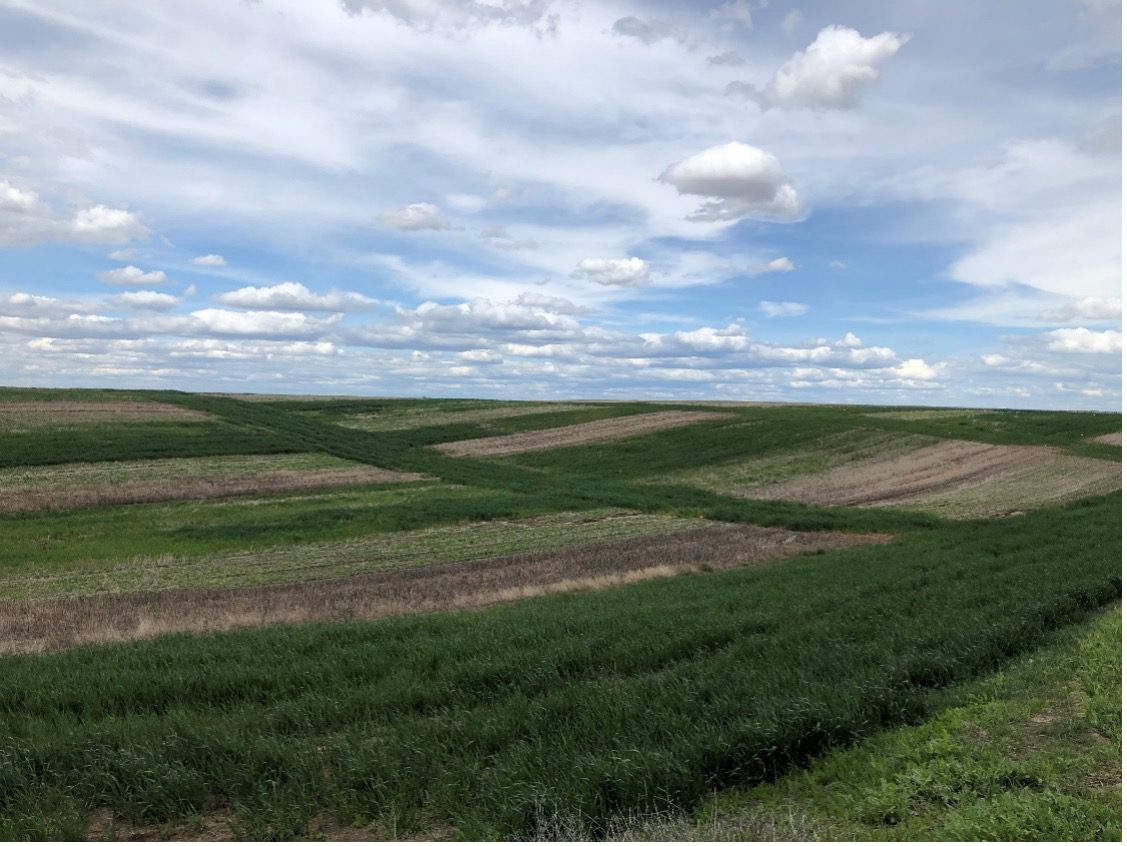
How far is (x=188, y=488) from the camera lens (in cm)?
4219

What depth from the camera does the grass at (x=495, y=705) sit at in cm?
637

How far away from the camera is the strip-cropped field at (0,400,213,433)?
58188mm

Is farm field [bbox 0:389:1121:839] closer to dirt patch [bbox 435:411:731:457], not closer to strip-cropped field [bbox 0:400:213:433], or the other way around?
strip-cropped field [bbox 0:400:213:433]

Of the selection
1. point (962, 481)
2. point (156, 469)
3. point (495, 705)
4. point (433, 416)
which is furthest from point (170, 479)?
point (962, 481)

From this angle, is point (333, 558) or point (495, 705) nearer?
point (495, 705)

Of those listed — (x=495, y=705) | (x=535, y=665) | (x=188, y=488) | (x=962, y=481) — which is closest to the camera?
(x=495, y=705)

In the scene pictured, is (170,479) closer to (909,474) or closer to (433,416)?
(909,474)

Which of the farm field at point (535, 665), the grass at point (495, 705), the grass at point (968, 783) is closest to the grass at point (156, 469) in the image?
the farm field at point (535, 665)

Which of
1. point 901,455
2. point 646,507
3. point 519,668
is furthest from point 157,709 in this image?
point 901,455

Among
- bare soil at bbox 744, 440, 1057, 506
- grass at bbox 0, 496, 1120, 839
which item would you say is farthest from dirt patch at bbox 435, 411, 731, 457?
grass at bbox 0, 496, 1120, 839

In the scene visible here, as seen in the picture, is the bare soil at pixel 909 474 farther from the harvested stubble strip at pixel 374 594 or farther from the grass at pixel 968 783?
the grass at pixel 968 783

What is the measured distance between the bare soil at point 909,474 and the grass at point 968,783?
114 feet

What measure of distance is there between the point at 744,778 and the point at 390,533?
28344 mm

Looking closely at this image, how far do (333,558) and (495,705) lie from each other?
20.5 meters
